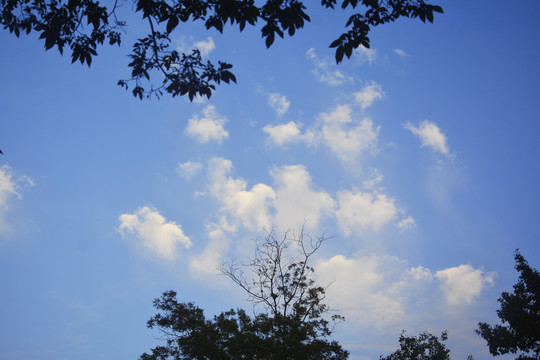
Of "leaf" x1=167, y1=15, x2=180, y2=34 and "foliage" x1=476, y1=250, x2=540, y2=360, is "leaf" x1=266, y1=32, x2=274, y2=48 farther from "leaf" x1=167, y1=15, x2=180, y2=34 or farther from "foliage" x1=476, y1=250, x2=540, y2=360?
"foliage" x1=476, y1=250, x2=540, y2=360

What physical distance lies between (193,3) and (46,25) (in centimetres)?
197

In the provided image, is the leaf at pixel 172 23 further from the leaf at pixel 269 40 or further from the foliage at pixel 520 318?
the foliage at pixel 520 318

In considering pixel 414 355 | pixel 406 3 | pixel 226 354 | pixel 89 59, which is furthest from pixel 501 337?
pixel 89 59

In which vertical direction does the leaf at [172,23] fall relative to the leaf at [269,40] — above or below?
above

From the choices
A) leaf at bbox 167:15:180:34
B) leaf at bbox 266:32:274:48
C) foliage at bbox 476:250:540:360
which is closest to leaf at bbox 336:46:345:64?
leaf at bbox 266:32:274:48

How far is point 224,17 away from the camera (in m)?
3.20

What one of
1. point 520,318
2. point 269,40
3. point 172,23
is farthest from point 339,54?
point 520,318

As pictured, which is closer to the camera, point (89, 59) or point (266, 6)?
point (266, 6)

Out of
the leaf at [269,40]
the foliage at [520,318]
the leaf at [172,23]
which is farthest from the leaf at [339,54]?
the foliage at [520,318]

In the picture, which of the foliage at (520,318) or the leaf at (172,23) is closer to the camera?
the leaf at (172,23)

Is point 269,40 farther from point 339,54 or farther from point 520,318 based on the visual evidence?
point 520,318

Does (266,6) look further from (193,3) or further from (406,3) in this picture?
(406,3)

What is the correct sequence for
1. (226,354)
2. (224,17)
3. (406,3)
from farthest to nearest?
(226,354) < (406,3) < (224,17)

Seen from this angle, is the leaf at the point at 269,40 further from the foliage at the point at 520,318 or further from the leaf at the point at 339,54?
the foliage at the point at 520,318
